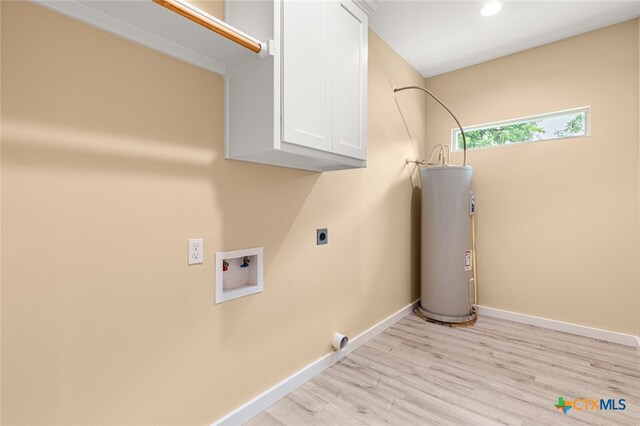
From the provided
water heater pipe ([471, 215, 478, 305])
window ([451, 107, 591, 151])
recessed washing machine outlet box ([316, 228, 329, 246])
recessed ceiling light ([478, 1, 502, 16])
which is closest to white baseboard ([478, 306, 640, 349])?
water heater pipe ([471, 215, 478, 305])

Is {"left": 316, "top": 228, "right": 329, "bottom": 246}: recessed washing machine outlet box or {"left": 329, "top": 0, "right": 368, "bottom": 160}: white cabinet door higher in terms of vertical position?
{"left": 329, "top": 0, "right": 368, "bottom": 160}: white cabinet door

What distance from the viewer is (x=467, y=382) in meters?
1.94

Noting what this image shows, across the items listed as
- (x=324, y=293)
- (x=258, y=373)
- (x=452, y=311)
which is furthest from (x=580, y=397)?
(x=258, y=373)

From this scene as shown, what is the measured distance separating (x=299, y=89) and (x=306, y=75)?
10 centimetres

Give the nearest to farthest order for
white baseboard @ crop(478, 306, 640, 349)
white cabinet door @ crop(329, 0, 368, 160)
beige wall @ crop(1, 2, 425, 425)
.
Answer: beige wall @ crop(1, 2, 425, 425) → white cabinet door @ crop(329, 0, 368, 160) → white baseboard @ crop(478, 306, 640, 349)

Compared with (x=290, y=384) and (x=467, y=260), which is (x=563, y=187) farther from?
(x=290, y=384)

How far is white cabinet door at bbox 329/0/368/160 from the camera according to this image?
1620mm

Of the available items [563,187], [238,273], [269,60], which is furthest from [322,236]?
[563,187]

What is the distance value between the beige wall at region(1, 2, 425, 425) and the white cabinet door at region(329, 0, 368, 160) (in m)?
0.44

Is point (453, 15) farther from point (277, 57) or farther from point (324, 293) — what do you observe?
point (324, 293)

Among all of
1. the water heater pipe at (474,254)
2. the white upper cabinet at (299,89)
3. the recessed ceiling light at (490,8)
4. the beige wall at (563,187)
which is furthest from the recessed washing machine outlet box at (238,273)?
the beige wall at (563,187)

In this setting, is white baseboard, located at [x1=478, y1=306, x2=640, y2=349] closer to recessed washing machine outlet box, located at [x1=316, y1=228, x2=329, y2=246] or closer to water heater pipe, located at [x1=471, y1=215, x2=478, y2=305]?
water heater pipe, located at [x1=471, y1=215, x2=478, y2=305]

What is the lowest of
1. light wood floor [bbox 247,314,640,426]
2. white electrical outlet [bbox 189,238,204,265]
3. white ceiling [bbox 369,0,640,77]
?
light wood floor [bbox 247,314,640,426]

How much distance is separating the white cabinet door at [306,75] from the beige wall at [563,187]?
7.83 feet
